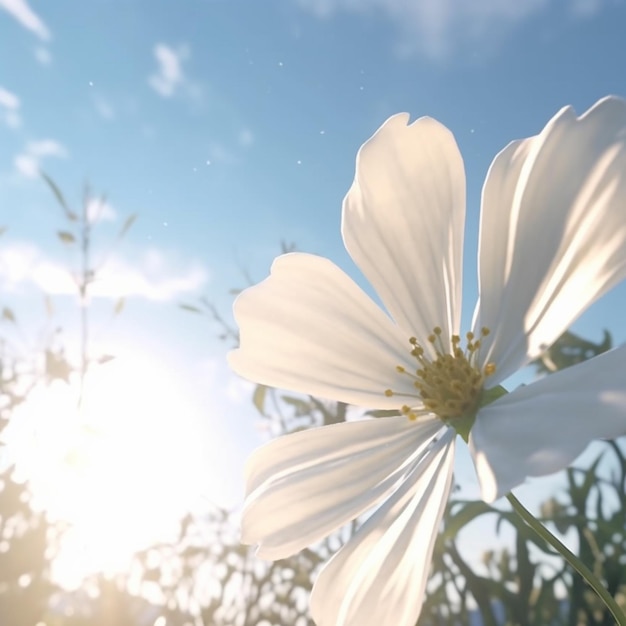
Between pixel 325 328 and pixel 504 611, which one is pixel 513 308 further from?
pixel 504 611

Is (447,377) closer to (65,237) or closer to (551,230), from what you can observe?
(551,230)

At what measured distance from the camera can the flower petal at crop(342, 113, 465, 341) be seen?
39 centimetres

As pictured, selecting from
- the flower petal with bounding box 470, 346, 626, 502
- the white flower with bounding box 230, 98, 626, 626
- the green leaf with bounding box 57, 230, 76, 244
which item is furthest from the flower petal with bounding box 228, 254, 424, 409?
the green leaf with bounding box 57, 230, 76, 244

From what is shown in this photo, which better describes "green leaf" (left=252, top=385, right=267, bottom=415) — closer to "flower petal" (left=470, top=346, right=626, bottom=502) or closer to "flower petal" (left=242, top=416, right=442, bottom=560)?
"flower petal" (left=242, top=416, right=442, bottom=560)

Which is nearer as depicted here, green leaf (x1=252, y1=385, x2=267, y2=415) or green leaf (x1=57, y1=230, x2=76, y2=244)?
green leaf (x1=252, y1=385, x2=267, y2=415)

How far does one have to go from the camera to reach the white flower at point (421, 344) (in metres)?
0.30

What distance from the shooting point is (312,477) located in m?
0.39

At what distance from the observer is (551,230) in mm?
355

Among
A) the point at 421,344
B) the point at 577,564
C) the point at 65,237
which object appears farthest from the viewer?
the point at 65,237

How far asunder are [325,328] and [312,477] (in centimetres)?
8

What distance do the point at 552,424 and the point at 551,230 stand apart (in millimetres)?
122

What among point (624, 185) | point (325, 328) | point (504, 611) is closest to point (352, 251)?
point (325, 328)

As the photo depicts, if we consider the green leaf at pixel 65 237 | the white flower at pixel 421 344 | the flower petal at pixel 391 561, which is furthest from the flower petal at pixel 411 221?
the green leaf at pixel 65 237

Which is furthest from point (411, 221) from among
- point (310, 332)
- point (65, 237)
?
point (65, 237)
